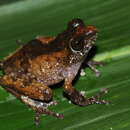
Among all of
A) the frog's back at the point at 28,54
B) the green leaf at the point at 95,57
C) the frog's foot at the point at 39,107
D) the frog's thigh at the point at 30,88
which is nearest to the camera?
the green leaf at the point at 95,57

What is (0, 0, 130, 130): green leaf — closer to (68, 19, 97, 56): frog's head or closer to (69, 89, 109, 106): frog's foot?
(69, 89, 109, 106): frog's foot

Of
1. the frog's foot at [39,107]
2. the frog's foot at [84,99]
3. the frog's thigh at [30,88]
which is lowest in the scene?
the frog's foot at [39,107]

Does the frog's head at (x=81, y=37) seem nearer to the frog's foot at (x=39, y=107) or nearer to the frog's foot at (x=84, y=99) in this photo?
the frog's foot at (x=84, y=99)

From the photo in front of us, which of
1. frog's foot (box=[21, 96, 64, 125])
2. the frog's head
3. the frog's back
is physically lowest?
frog's foot (box=[21, 96, 64, 125])

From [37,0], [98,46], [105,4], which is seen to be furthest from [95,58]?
[37,0]

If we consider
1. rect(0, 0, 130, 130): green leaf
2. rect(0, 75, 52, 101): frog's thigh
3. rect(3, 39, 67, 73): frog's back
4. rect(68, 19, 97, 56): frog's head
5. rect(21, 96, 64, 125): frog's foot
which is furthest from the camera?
rect(3, 39, 67, 73): frog's back

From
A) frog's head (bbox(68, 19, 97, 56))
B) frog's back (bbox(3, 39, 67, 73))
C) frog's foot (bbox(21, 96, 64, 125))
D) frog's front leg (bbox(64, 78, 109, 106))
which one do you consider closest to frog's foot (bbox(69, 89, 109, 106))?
frog's front leg (bbox(64, 78, 109, 106))

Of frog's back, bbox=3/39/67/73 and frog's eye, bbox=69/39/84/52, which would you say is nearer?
frog's eye, bbox=69/39/84/52

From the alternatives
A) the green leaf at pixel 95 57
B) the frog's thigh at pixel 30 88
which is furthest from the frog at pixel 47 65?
the green leaf at pixel 95 57
